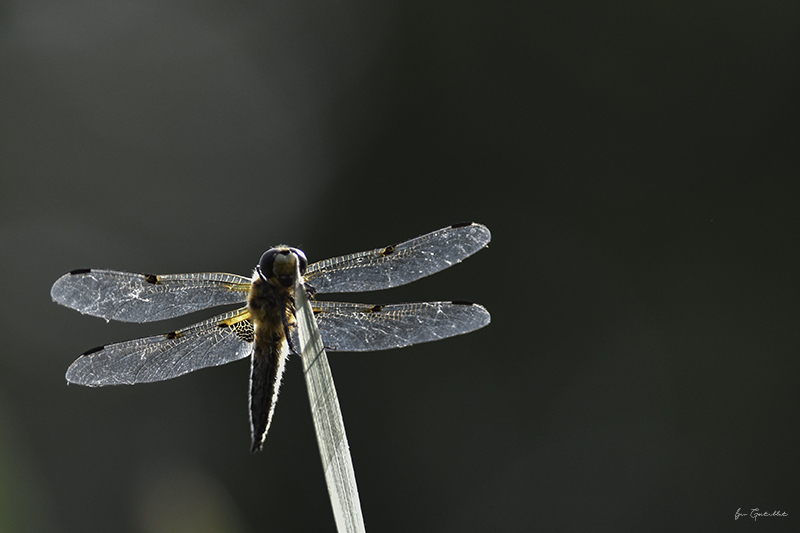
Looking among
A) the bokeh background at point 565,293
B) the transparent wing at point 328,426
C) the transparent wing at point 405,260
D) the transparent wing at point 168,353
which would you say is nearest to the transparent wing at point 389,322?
the transparent wing at point 405,260

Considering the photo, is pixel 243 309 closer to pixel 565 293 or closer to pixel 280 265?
pixel 280 265

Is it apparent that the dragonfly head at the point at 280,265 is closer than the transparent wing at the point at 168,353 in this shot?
Yes

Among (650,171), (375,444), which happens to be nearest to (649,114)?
(650,171)

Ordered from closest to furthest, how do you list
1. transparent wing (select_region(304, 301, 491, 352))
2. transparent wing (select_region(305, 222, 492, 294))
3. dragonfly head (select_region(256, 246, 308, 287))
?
dragonfly head (select_region(256, 246, 308, 287))
transparent wing (select_region(304, 301, 491, 352))
transparent wing (select_region(305, 222, 492, 294))

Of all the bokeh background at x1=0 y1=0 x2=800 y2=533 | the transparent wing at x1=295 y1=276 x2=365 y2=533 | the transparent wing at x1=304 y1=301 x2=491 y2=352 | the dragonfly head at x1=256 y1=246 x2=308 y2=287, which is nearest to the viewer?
the transparent wing at x1=295 y1=276 x2=365 y2=533

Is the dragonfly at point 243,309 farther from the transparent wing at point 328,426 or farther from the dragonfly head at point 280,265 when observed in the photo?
the transparent wing at point 328,426

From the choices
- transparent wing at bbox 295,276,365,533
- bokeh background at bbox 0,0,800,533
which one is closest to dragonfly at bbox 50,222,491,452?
transparent wing at bbox 295,276,365,533

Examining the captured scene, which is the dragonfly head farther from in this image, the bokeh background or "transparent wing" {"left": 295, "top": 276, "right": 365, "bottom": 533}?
the bokeh background
